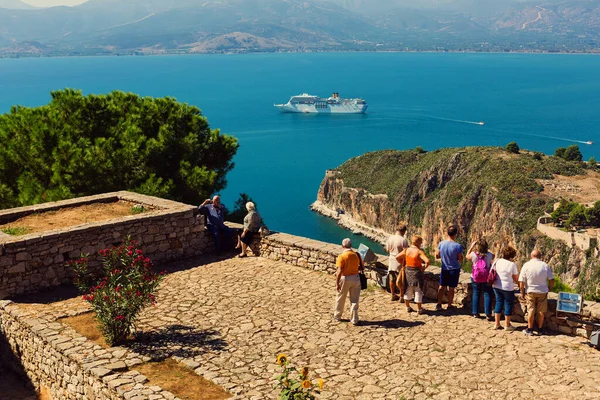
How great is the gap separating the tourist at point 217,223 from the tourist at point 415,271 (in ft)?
14.0

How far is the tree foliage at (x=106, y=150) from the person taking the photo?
15609 millimetres

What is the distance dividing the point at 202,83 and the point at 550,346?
622 ft

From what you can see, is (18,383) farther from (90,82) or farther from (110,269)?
(90,82)

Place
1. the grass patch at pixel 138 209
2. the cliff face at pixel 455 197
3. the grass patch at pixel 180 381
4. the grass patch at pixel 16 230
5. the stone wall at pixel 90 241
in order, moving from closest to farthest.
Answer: the grass patch at pixel 180 381, the stone wall at pixel 90 241, the grass patch at pixel 16 230, the grass patch at pixel 138 209, the cliff face at pixel 455 197

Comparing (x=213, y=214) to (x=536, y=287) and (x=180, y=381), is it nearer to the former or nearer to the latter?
(x=180, y=381)

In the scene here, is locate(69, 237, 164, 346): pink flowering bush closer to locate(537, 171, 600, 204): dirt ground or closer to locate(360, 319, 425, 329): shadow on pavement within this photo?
locate(360, 319, 425, 329): shadow on pavement

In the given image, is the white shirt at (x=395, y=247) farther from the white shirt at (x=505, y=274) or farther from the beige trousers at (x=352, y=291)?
the white shirt at (x=505, y=274)

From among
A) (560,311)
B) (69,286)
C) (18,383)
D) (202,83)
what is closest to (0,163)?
(69,286)

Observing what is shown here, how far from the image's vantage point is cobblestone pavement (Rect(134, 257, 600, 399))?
6770 mm

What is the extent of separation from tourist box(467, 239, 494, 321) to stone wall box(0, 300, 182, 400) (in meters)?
4.44

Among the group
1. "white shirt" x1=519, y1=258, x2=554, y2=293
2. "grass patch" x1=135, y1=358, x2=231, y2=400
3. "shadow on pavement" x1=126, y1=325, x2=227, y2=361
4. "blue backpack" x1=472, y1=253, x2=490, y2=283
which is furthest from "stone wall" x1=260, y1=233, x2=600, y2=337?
"grass patch" x1=135, y1=358, x2=231, y2=400

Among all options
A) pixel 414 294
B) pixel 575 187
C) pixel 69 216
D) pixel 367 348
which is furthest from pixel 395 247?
pixel 575 187

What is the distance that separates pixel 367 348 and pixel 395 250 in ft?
6.42

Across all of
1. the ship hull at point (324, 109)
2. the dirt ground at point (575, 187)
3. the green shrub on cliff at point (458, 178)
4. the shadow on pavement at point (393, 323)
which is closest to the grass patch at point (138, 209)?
the shadow on pavement at point (393, 323)
